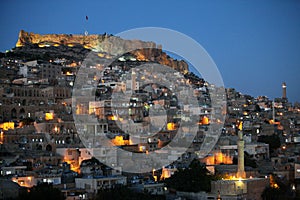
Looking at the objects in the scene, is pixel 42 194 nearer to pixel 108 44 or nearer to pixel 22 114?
pixel 22 114

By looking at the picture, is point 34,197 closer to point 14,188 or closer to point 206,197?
point 14,188

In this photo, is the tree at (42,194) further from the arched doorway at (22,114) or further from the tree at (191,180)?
the arched doorway at (22,114)

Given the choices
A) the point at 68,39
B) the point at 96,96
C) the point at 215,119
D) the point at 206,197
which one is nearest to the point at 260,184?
the point at 206,197

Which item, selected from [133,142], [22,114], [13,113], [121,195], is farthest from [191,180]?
[13,113]

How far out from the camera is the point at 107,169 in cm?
2097

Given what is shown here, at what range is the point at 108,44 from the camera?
227ft

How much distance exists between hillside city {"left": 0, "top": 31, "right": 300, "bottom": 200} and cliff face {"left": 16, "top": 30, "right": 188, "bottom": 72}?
24323mm

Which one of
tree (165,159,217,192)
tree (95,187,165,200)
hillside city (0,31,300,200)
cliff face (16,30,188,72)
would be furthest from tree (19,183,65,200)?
cliff face (16,30,188,72)

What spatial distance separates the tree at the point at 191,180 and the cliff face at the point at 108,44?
48.6 m

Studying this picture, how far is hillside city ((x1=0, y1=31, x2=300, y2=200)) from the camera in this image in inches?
746

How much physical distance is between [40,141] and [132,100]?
1142 centimetres

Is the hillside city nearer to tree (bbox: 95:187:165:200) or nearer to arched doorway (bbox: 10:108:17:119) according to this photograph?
tree (bbox: 95:187:165:200)

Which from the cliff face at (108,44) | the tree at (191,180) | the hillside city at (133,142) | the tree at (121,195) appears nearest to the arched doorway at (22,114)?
the hillside city at (133,142)

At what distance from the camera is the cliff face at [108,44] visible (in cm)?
6835
